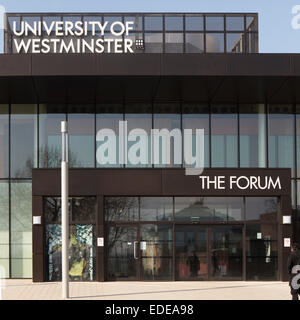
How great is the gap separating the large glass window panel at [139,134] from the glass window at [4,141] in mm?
5049

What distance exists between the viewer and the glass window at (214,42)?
26.4m

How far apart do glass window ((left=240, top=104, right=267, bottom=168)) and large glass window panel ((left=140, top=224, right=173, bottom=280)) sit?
4537mm

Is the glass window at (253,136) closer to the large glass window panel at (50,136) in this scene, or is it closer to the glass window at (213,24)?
the glass window at (213,24)

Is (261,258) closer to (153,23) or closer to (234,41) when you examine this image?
(234,41)

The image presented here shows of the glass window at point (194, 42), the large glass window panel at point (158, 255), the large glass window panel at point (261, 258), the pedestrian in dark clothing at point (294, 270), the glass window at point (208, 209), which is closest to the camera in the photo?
the pedestrian in dark clothing at point (294, 270)

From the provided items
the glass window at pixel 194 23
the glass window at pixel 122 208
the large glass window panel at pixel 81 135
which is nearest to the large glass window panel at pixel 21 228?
the large glass window panel at pixel 81 135

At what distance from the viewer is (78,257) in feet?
79.9

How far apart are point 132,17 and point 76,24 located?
2.39m

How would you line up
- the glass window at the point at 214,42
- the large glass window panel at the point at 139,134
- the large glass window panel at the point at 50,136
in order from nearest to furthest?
1. the large glass window panel at the point at 139,134
2. the large glass window panel at the point at 50,136
3. the glass window at the point at 214,42

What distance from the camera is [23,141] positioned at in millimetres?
26156

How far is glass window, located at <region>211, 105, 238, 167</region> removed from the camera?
2602 centimetres
